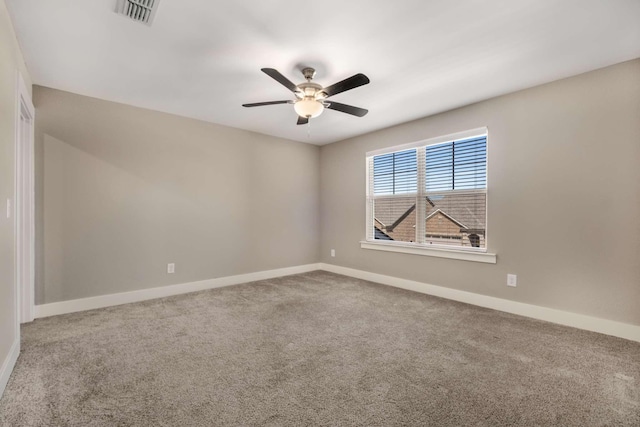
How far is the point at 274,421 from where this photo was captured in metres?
1.50

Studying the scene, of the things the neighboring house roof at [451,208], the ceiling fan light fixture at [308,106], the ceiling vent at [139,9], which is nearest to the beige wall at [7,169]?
the ceiling vent at [139,9]

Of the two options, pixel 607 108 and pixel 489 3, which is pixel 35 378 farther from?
pixel 607 108

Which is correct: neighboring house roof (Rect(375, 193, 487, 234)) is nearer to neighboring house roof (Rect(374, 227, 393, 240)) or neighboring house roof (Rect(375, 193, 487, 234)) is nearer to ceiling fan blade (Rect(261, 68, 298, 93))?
neighboring house roof (Rect(374, 227, 393, 240))

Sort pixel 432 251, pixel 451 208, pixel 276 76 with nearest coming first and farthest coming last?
1. pixel 276 76
2. pixel 451 208
3. pixel 432 251

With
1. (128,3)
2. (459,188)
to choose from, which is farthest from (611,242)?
(128,3)

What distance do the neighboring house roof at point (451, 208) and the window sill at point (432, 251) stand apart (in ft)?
1.03

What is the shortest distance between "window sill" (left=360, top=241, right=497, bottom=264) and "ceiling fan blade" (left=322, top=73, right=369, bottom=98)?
7.91 feet

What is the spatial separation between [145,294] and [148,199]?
46.4 inches

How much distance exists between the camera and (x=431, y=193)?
395 cm

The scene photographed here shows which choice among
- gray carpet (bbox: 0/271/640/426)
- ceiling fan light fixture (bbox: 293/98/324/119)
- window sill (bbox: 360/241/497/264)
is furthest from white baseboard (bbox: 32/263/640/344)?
ceiling fan light fixture (bbox: 293/98/324/119)

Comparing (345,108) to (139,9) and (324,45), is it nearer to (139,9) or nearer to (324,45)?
(324,45)

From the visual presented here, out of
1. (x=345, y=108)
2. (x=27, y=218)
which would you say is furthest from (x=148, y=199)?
(x=345, y=108)

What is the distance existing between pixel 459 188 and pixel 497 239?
76cm

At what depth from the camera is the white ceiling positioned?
6.26 ft
